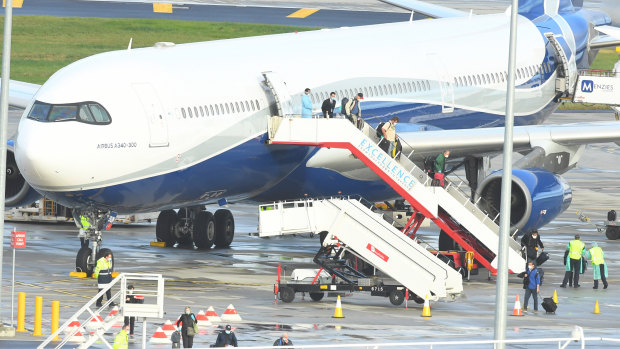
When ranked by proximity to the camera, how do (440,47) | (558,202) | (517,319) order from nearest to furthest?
(517,319)
(558,202)
(440,47)

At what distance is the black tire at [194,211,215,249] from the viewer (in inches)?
1572

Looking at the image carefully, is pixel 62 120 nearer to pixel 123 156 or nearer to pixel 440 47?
pixel 123 156

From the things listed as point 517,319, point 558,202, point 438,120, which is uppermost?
point 438,120

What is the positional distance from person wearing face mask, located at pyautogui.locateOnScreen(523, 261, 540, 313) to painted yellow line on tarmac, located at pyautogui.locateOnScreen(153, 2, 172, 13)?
265ft

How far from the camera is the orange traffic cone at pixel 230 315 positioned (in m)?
27.6

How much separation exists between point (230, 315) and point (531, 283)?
743cm

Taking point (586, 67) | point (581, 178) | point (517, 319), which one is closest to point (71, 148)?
point (517, 319)

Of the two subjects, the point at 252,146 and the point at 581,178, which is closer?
the point at 252,146

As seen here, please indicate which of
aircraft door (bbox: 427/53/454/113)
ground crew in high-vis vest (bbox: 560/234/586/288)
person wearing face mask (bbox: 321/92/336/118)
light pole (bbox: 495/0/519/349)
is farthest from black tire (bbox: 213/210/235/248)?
light pole (bbox: 495/0/519/349)

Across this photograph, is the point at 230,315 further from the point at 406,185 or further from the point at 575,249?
the point at 575,249

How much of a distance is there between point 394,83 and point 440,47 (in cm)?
327

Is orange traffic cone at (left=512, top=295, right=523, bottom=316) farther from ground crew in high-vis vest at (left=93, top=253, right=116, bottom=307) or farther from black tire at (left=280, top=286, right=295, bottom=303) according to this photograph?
ground crew in high-vis vest at (left=93, top=253, right=116, bottom=307)

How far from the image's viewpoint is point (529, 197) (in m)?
35.0

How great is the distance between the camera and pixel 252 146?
111 feet
